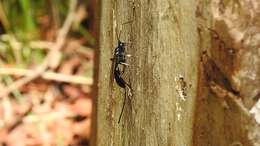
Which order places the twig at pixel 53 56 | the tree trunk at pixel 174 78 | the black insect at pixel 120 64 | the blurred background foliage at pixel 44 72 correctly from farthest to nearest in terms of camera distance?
the twig at pixel 53 56 → the blurred background foliage at pixel 44 72 → the black insect at pixel 120 64 → the tree trunk at pixel 174 78

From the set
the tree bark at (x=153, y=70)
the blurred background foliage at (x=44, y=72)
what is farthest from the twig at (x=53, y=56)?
the tree bark at (x=153, y=70)

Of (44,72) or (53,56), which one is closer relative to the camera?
(44,72)

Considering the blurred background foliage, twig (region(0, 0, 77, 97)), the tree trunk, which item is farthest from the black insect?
twig (region(0, 0, 77, 97))

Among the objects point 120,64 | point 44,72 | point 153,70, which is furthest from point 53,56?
point 153,70

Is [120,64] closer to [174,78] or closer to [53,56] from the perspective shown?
[174,78]

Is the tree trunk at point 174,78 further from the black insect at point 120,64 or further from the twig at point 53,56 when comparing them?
the twig at point 53,56

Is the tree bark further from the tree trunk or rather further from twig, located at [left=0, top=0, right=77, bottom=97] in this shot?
twig, located at [left=0, top=0, right=77, bottom=97]
